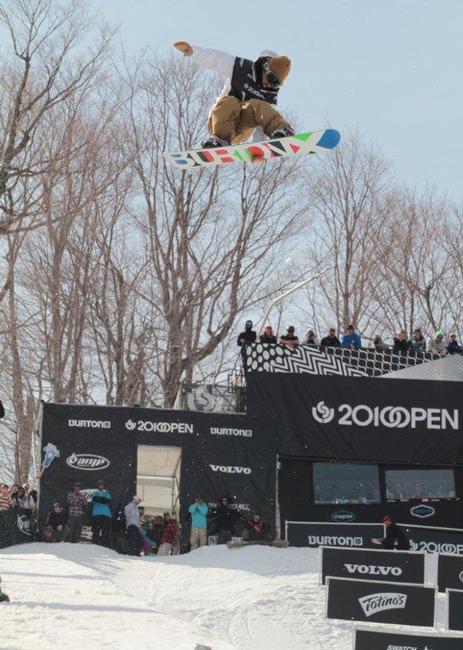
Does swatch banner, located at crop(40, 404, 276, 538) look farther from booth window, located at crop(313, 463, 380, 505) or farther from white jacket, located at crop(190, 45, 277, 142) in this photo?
white jacket, located at crop(190, 45, 277, 142)

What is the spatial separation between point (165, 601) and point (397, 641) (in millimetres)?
6055

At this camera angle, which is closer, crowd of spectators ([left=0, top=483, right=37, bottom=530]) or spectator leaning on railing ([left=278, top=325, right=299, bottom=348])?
crowd of spectators ([left=0, top=483, right=37, bottom=530])

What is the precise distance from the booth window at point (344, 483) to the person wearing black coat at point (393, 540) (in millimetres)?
3309

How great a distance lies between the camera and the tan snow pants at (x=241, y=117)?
12.0 metres

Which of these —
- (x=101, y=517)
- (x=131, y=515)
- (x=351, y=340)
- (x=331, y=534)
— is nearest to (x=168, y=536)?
(x=131, y=515)

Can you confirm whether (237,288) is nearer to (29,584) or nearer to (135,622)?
(29,584)

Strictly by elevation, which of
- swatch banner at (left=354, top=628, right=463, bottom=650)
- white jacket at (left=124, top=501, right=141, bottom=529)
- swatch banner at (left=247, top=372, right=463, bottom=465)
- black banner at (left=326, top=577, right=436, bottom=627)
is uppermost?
swatch banner at (left=247, top=372, right=463, bottom=465)

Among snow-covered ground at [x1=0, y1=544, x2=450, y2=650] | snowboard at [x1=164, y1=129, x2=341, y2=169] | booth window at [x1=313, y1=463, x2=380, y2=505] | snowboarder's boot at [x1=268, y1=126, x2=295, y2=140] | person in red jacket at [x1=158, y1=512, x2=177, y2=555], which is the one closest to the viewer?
snow-covered ground at [x1=0, y1=544, x2=450, y2=650]

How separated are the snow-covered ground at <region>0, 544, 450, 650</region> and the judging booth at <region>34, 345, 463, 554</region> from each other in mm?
1861

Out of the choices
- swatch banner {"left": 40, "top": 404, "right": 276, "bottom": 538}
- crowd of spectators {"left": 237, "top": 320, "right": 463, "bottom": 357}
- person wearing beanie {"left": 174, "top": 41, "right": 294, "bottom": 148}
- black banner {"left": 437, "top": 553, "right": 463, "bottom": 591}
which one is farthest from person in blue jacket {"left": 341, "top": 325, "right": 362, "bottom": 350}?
person wearing beanie {"left": 174, "top": 41, "right": 294, "bottom": 148}

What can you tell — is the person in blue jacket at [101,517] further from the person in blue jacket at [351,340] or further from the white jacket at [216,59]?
the white jacket at [216,59]

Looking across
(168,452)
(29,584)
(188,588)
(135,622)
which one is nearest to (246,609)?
(188,588)

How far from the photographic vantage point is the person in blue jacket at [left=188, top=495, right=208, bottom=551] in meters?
21.0

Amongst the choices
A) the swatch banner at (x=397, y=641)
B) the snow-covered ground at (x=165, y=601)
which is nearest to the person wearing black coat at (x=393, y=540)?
the snow-covered ground at (x=165, y=601)
